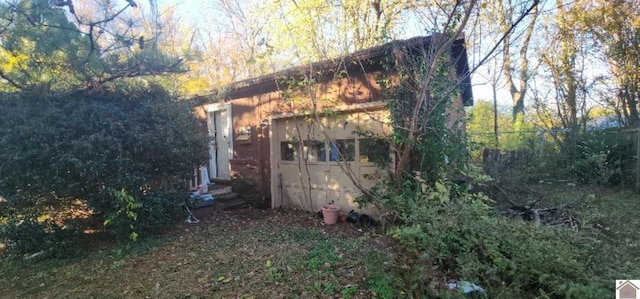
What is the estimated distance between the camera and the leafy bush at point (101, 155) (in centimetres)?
410

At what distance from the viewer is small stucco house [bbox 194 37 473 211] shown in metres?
5.39

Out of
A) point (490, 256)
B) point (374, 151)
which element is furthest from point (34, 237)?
point (490, 256)

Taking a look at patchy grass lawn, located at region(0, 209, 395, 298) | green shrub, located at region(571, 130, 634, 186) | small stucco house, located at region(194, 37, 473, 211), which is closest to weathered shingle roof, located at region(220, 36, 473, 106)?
small stucco house, located at region(194, 37, 473, 211)

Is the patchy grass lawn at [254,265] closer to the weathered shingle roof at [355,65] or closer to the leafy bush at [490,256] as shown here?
the leafy bush at [490,256]

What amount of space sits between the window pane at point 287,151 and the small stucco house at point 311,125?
0.07 feet

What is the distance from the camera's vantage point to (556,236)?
3350 millimetres

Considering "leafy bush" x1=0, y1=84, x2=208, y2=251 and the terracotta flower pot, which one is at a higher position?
"leafy bush" x1=0, y1=84, x2=208, y2=251

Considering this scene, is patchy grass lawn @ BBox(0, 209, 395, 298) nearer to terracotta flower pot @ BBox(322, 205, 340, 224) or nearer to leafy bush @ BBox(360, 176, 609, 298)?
leafy bush @ BBox(360, 176, 609, 298)

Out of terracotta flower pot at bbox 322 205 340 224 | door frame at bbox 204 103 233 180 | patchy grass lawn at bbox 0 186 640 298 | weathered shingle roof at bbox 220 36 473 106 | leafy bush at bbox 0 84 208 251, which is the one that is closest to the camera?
patchy grass lawn at bbox 0 186 640 298

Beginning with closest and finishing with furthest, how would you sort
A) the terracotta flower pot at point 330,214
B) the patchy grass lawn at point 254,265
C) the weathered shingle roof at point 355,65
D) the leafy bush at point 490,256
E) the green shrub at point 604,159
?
the leafy bush at point 490,256 < the patchy grass lawn at point 254,265 < the weathered shingle roof at point 355,65 < the terracotta flower pot at point 330,214 < the green shrub at point 604,159

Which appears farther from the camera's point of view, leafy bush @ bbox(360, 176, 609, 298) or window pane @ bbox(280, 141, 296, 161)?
window pane @ bbox(280, 141, 296, 161)

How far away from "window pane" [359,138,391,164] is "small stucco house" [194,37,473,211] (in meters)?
0.02

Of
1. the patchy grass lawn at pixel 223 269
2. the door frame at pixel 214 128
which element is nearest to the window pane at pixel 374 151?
the patchy grass lawn at pixel 223 269

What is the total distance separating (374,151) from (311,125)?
4.93 feet
